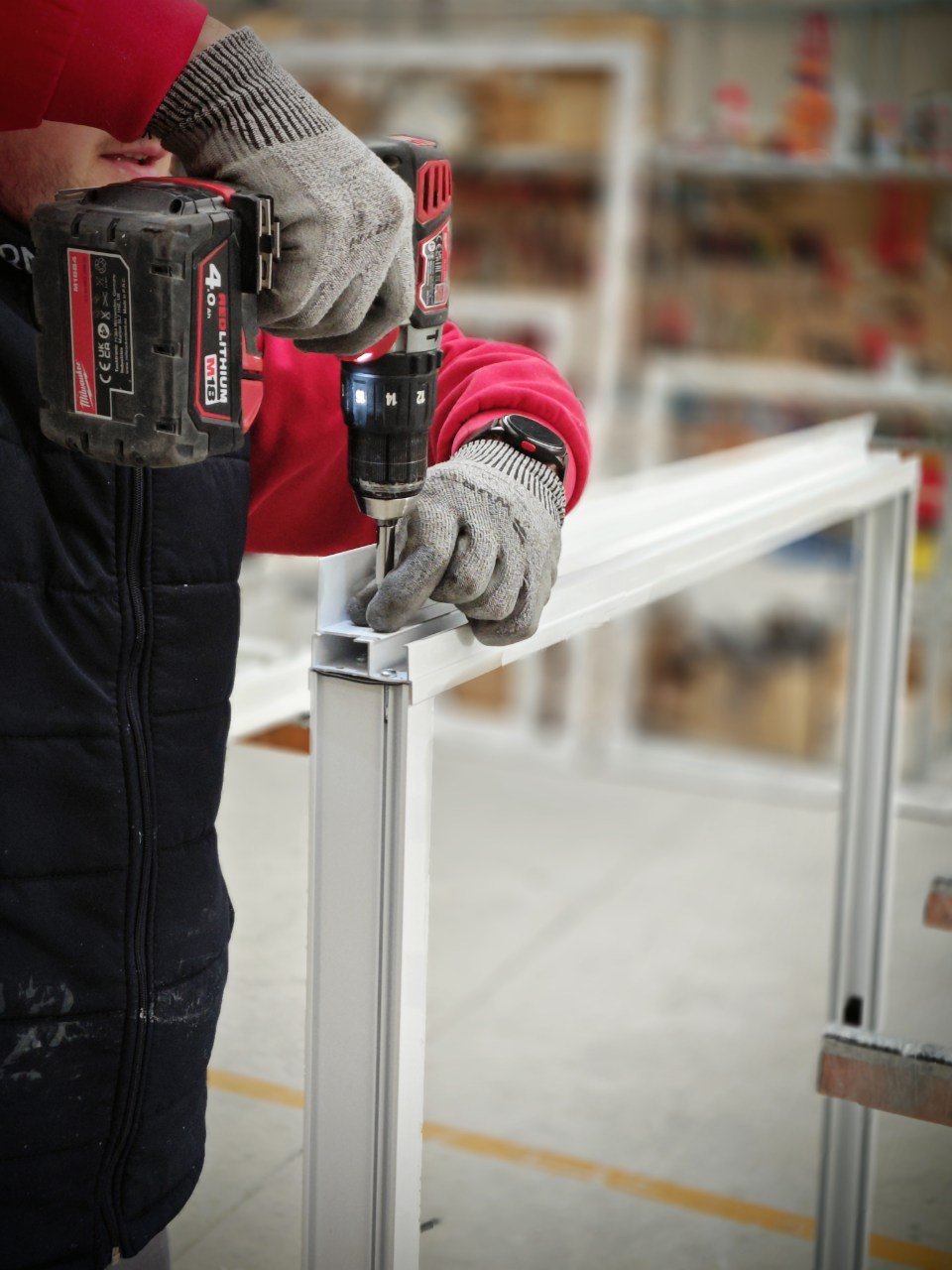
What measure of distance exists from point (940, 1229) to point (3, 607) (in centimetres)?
151

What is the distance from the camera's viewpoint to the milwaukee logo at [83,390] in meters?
0.74

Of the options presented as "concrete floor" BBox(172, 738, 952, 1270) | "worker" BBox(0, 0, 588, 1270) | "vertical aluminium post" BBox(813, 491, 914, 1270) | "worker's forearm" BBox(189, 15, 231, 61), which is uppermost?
"worker's forearm" BBox(189, 15, 231, 61)

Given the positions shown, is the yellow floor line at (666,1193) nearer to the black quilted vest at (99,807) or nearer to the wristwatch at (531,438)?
the black quilted vest at (99,807)

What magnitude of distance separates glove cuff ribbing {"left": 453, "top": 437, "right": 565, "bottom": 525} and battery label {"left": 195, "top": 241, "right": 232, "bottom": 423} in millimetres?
267

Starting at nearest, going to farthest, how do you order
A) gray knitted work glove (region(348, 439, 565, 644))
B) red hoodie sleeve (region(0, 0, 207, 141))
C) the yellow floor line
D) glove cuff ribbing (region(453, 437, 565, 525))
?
red hoodie sleeve (region(0, 0, 207, 141)) < gray knitted work glove (region(348, 439, 565, 644)) < glove cuff ribbing (region(453, 437, 565, 525)) < the yellow floor line

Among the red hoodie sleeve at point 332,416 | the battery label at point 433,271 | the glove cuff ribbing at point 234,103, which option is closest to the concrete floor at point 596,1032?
the red hoodie sleeve at point 332,416

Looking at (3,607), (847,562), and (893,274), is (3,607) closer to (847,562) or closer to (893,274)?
(847,562)

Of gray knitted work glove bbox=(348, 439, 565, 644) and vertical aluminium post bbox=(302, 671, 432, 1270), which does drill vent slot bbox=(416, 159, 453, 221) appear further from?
vertical aluminium post bbox=(302, 671, 432, 1270)

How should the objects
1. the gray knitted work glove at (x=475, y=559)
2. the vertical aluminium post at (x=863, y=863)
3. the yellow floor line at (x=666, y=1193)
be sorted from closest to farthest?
the gray knitted work glove at (x=475, y=559)
the vertical aluminium post at (x=863, y=863)
the yellow floor line at (x=666, y=1193)

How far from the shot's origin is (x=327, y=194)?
0.79 metres

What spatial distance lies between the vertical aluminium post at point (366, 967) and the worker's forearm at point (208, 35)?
0.36 m

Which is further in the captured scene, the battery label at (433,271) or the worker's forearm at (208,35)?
the battery label at (433,271)

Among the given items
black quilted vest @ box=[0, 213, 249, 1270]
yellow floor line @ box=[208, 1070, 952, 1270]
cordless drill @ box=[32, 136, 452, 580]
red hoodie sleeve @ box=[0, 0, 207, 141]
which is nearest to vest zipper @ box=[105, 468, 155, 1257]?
black quilted vest @ box=[0, 213, 249, 1270]

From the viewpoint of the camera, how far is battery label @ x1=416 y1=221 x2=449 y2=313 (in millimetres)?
920
